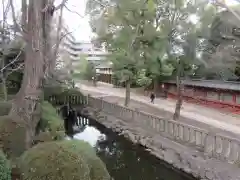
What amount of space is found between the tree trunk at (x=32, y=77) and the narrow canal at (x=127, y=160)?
195 inches

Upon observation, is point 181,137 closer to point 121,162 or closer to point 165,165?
point 165,165

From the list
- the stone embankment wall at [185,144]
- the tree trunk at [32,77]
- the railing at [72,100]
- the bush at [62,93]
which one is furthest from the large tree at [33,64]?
the railing at [72,100]

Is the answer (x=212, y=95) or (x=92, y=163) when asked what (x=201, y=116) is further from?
Result: (x=92, y=163)

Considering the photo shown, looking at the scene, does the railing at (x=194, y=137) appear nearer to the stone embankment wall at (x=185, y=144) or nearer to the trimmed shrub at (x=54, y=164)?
the stone embankment wall at (x=185, y=144)

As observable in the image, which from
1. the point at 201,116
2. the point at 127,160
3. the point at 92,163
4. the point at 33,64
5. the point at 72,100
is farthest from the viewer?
Answer: the point at 72,100

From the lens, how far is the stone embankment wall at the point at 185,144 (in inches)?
416

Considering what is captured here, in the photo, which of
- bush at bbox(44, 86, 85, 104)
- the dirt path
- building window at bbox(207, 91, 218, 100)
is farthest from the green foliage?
building window at bbox(207, 91, 218, 100)

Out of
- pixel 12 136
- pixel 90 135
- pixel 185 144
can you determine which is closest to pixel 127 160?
pixel 185 144

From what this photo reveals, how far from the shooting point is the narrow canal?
1177 centimetres

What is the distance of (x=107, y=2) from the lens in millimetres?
17266

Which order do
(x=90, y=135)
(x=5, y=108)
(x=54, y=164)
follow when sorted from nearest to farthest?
(x=54, y=164) < (x=5, y=108) < (x=90, y=135)

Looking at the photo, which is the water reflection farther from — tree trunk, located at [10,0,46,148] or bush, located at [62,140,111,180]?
bush, located at [62,140,111,180]

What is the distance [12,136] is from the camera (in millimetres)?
7535

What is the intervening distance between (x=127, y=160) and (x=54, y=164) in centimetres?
806
